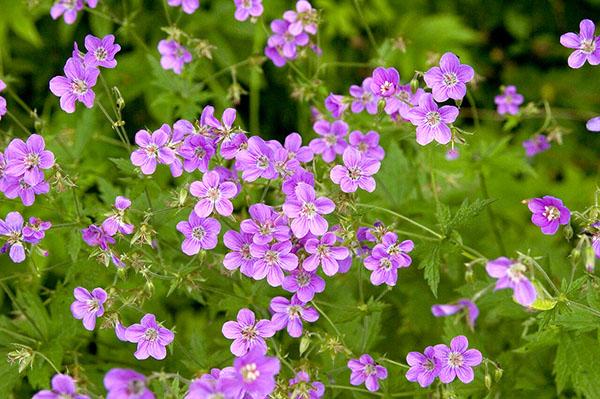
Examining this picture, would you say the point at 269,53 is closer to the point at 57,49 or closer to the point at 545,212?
the point at 545,212

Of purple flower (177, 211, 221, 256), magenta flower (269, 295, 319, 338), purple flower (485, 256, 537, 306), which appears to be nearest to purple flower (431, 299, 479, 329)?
magenta flower (269, 295, 319, 338)

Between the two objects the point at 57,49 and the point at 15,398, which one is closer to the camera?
the point at 15,398

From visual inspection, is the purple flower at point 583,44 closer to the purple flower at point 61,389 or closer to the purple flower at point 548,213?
the purple flower at point 548,213

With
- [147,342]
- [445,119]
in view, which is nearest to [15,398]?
[147,342]

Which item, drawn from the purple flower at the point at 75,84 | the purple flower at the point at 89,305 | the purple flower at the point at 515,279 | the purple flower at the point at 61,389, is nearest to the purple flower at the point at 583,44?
the purple flower at the point at 515,279

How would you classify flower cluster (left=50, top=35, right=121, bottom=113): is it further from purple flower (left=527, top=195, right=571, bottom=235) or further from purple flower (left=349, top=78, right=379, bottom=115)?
purple flower (left=527, top=195, right=571, bottom=235)

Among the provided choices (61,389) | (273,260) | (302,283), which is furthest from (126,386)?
(302,283)
